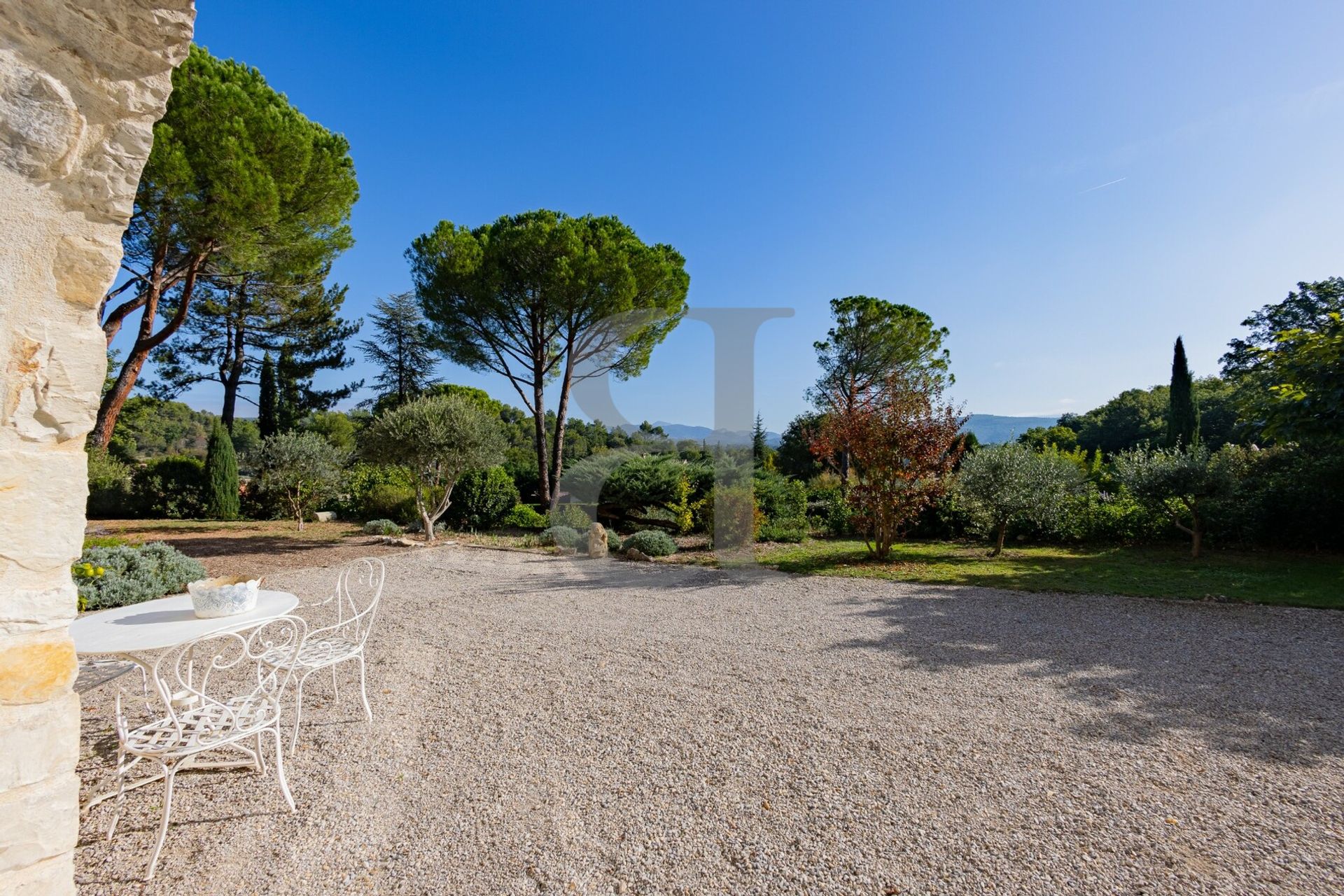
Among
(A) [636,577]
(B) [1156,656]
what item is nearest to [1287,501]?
(B) [1156,656]

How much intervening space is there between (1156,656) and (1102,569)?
363 centimetres

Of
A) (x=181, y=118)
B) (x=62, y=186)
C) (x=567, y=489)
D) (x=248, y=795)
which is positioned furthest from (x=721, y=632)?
(x=181, y=118)

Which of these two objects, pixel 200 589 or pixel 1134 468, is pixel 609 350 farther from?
pixel 200 589

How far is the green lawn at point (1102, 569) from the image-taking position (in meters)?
5.87

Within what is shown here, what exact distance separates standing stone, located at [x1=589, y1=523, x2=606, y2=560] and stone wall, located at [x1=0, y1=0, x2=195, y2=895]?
7339 mm

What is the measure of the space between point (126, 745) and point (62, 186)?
1.94 meters

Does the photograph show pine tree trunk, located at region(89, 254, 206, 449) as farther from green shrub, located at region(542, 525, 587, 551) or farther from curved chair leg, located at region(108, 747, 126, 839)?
curved chair leg, located at region(108, 747, 126, 839)

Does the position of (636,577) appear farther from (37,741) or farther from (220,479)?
(220,479)

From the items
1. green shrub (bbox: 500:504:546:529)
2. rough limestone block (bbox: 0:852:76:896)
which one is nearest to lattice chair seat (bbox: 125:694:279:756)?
rough limestone block (bbox: 0:852:76:896)

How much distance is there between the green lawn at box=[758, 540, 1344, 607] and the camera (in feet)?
19.3

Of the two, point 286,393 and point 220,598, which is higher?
point 286,393

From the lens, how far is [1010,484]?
7582mm

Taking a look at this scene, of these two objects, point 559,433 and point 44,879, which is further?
point 559,433

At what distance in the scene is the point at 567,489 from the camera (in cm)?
1266
